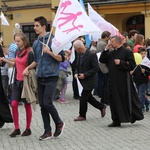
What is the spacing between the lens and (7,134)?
27.9 feet

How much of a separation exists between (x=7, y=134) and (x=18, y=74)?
106 centimetres

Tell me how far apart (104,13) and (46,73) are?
20.5 m

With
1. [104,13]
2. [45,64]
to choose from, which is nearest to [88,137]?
[45,64]

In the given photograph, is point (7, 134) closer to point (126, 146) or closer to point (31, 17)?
point (126, 146)

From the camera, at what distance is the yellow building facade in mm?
26875

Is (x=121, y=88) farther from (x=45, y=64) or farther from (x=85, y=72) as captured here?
(x=45, y=64)

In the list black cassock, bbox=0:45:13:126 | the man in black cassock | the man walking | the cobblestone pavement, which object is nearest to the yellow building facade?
the cobblestone pavement

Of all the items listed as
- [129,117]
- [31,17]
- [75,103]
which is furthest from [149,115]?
[31,17]

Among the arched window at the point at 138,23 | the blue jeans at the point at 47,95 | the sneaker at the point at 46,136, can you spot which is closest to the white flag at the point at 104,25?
the blue jeans at the point at 47,95

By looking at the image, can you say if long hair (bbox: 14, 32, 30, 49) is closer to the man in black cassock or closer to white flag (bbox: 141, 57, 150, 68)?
the man in black cassock

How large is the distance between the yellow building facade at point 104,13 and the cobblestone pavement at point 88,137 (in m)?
17.2

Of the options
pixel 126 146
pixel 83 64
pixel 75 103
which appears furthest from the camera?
pixel 75 103

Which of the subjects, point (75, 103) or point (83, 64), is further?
point (75, 103)

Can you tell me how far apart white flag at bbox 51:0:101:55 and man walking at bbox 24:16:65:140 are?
17 cm
